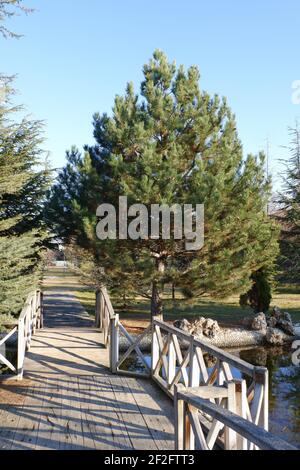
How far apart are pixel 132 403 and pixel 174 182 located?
7017 millimetres

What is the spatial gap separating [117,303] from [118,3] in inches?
472

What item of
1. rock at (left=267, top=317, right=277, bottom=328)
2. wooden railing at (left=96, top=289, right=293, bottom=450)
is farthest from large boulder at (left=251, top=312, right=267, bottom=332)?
wooden railing at (left=96, top=289, right=293, bottom=450)

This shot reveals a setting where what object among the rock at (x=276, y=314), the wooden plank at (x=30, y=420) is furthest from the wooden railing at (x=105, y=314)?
the rock at (x=276, y=314)

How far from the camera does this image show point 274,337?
1369 cm

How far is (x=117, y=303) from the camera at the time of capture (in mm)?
18672

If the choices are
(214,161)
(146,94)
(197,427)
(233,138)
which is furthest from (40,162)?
(197,427)

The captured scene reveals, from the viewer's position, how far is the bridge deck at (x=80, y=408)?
180 inches

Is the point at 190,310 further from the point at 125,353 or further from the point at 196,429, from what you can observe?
the point at 196,429

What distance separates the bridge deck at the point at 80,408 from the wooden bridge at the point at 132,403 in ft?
0.03

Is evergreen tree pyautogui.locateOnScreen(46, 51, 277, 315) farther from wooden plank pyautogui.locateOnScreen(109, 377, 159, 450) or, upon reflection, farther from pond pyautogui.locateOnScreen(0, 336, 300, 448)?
wooden plank pyautogui.locateOnScreen(109, 377, 159, 450)

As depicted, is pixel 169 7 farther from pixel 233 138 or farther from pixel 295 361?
pixel 295 361

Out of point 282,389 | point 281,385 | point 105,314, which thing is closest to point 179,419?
point 282,389

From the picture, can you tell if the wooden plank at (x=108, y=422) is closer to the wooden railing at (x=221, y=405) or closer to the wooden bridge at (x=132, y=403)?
the wooden bridge at (x=132, y=403)

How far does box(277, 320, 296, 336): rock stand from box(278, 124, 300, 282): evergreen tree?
325cm
